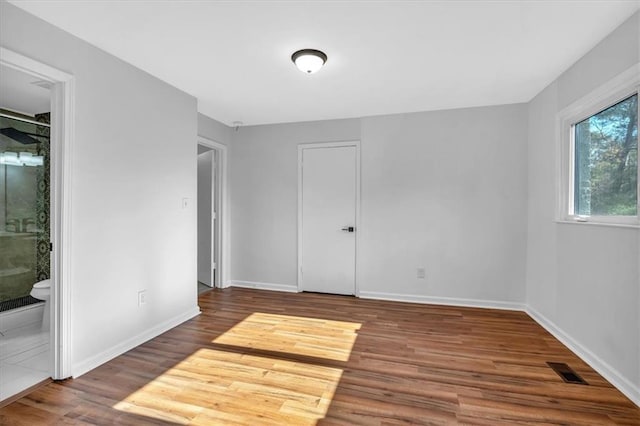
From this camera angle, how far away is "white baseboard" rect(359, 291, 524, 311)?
13.0ft

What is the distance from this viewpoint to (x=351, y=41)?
7.95ft

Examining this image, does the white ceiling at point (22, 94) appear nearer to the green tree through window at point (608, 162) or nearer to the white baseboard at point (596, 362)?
the green tree through window at point (608, 162)

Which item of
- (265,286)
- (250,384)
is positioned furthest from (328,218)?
(250,384)

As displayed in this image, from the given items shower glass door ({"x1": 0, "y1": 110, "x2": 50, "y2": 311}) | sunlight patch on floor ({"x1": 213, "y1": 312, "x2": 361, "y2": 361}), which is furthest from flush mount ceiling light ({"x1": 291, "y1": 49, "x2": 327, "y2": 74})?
shower glass door ({"x1": 0, "y1": 110, "x2": 50, "y2": 311})

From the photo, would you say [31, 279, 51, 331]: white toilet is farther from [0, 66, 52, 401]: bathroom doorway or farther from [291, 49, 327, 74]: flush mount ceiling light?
[291, 49, 327, 74]: flush mount ceiling light

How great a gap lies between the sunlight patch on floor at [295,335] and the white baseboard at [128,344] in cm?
60

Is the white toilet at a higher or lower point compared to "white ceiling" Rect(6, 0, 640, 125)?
lower

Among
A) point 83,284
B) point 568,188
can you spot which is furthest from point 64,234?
point 568,188

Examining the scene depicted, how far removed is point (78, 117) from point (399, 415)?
2.96 metres

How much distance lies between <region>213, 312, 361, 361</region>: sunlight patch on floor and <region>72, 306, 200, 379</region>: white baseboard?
0.60m

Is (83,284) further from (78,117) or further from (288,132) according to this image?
(288,132)

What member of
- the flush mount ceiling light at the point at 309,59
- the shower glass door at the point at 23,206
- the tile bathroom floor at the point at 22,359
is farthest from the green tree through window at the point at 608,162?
the shower glass door at the point at 23,206

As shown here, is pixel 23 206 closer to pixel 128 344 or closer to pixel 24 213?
pixel 24 213

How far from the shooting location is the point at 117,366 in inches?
98.9
